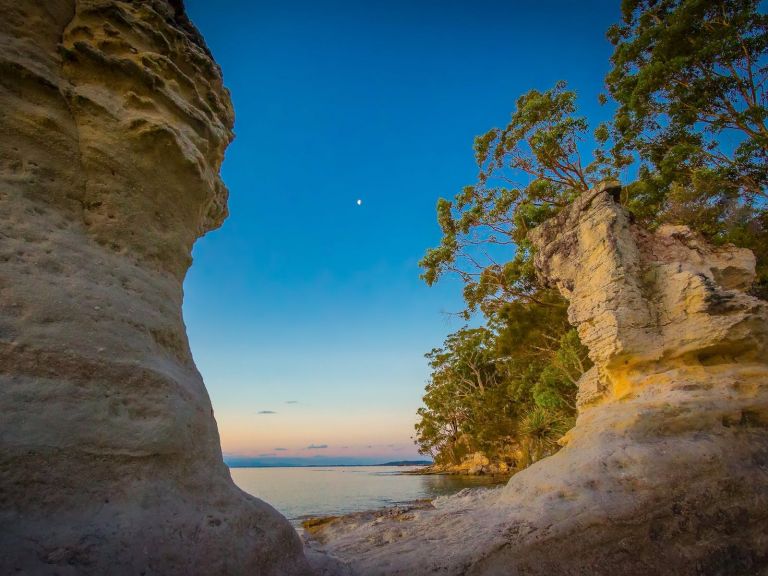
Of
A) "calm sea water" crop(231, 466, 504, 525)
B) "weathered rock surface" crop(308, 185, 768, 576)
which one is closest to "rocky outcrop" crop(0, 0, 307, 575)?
"weathered rock surface" crop(308, 185, 768, 576)

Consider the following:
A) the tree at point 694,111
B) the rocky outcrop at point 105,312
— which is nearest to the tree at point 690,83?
the tree at point 694,111

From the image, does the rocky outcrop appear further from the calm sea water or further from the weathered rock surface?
the calm sea water

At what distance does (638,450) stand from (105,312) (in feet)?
20.3

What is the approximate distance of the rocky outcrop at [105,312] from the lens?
8.48 feet

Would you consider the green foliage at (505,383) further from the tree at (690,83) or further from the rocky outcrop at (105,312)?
the rocky outcrop at (105,312)

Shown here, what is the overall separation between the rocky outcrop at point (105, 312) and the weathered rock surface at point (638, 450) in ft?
7.15

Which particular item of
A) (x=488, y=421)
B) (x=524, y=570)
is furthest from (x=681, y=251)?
(x=488, y=421)

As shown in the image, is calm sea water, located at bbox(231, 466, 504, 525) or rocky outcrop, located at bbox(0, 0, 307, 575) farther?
calm sea water, located at bbox(231, 466, 504, 525)

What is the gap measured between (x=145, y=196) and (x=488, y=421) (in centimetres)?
3393

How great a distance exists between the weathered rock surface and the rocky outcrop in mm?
2178

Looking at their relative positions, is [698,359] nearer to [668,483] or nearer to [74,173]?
[668,483]

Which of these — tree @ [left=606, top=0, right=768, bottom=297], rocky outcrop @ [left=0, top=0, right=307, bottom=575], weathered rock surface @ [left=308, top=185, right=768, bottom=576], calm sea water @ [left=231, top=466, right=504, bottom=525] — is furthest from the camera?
calm sea water @ [left=231, top=466, right=504, bottom=525]

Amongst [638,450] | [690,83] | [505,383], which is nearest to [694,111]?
[690,83]

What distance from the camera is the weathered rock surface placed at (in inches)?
174
